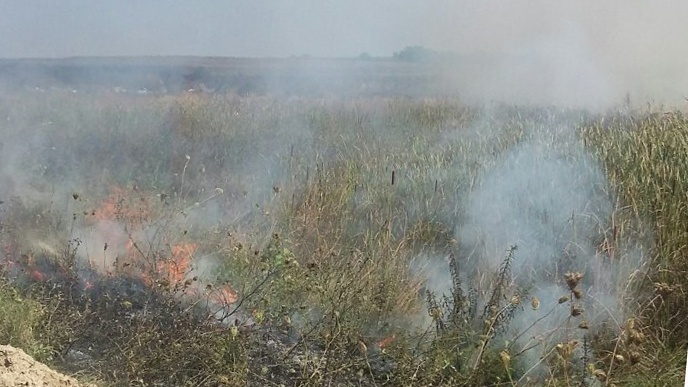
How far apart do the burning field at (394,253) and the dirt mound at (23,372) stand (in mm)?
214

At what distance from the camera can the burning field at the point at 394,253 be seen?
3.39 metres

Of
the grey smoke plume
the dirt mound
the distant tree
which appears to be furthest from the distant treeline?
the dirt mound

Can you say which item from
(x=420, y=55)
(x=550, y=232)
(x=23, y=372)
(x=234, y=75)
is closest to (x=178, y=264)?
(x=23, y=372)

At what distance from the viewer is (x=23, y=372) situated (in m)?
3.09

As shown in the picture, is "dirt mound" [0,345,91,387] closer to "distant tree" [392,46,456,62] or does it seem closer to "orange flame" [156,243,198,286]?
"orange flame" [156,243,198,286]

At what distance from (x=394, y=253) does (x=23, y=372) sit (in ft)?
5.20

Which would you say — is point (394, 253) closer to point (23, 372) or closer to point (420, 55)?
point (420, 55)

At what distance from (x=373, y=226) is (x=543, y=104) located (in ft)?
2.97

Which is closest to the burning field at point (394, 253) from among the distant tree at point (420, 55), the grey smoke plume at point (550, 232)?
the grey smoke plume at point (550, 232)

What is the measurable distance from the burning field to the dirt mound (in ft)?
0.70

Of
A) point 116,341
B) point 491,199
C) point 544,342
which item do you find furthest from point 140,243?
point 544,342

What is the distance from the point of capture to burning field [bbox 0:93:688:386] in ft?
11.1

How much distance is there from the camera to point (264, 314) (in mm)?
3402

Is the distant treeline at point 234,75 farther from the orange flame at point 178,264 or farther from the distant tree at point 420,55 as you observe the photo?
the orange flame at point 178,264
